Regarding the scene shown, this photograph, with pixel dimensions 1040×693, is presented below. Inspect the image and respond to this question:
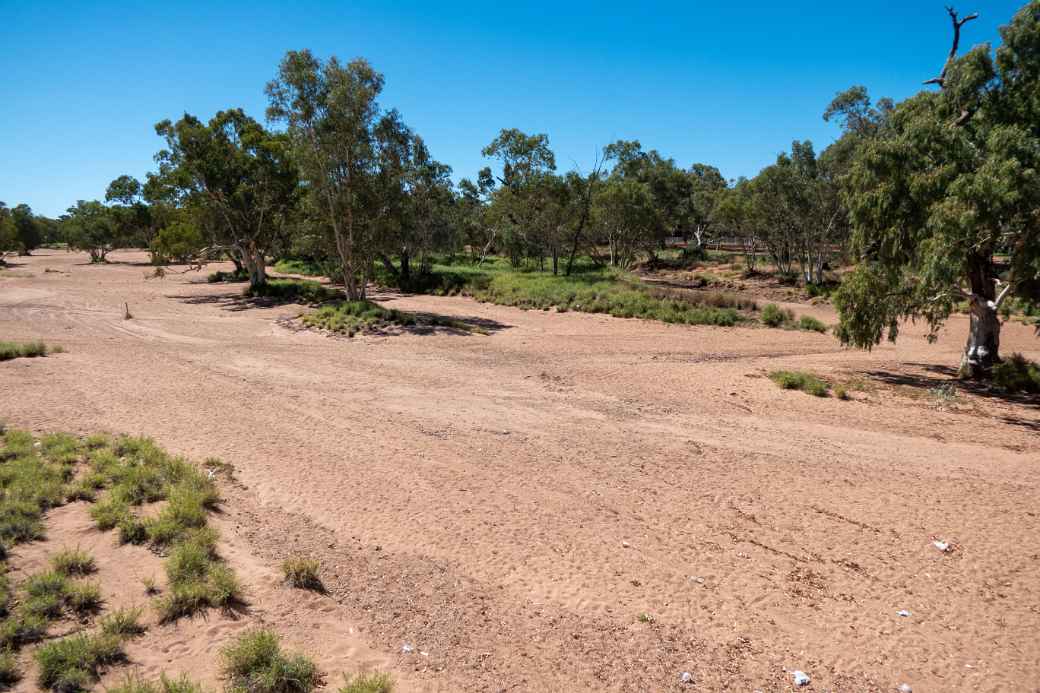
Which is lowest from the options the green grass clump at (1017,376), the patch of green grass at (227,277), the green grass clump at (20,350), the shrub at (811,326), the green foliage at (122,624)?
the green foliage at (122,624)

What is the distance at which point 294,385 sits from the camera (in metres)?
15.9

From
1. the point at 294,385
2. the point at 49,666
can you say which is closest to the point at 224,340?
the point at 294,385

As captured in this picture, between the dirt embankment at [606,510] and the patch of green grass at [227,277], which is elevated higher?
the patch of green grass at [227,277]

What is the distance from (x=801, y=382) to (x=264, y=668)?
15.0 metres

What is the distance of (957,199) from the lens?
13.8 metres

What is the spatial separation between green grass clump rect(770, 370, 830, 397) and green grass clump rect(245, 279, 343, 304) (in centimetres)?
2639

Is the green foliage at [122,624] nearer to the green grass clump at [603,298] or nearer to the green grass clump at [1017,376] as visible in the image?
the green grass clump at [1017,376]

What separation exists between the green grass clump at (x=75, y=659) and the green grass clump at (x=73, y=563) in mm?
1319

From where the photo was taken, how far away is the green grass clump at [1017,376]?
1555cm

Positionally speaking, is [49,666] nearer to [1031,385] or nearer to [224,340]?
[224,340]

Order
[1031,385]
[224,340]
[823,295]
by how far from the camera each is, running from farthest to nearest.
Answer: [823,295]
[224,340]
[1031,385]

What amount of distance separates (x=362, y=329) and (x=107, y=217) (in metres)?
65.5

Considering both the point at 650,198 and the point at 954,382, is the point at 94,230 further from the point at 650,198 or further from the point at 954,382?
the point at 954,382

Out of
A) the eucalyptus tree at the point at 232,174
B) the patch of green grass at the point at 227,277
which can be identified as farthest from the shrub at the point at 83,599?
the patch of green grass at the point at 227,277
